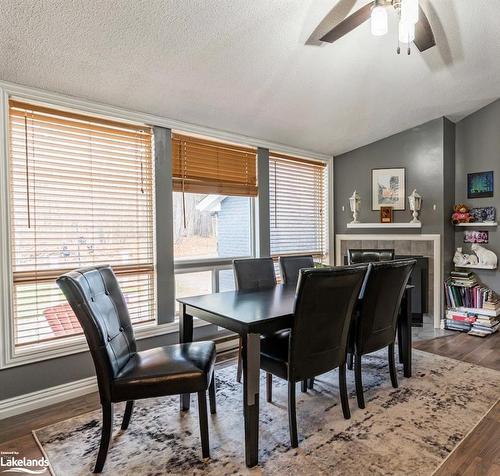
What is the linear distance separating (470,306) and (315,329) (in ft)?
10.3

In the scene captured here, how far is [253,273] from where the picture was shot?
3100 millimetres

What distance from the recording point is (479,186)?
14.1 ft

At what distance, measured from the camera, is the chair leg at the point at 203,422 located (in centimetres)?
184

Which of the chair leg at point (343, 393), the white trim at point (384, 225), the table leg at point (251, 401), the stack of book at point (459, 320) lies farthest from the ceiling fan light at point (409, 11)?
the stack of book at point (459, 320)

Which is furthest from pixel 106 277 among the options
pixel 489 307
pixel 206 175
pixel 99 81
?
pixel 489 307

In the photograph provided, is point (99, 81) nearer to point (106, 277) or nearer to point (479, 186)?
point (106, 277)

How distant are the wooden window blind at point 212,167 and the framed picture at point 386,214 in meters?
1.79

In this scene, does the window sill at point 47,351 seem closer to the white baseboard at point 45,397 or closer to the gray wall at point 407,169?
the white baseboard at point 45,397

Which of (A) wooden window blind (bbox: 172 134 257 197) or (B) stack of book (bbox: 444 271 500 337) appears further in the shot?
(B) stack of book (bbox: 444 271 500 337)

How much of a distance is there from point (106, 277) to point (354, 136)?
3.51 m

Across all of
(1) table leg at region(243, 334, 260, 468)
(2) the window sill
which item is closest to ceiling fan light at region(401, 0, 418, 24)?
(1) table leg at region(243, 334, 260, 468)

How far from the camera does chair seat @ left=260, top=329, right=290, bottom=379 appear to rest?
6.59ft

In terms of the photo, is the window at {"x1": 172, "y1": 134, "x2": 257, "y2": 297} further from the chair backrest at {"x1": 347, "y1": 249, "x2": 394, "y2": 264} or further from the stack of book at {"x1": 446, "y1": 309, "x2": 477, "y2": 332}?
the stack of book at {"x1": 446, "y1": 309, "x2": 477, "y2": 332}

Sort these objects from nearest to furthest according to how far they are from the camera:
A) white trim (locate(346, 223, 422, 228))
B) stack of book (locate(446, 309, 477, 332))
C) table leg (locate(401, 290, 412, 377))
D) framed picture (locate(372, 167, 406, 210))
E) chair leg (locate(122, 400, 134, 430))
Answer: chair leg (locate(122, 400, 134, 430)) < table leg (locate(401, 290, 412, 377)) < stack of book (locate(446, 309, 477, 332)) < white trim (locate(346, 223, 422, 228)) < framed picture (locate(372, 167, 406, 210))
